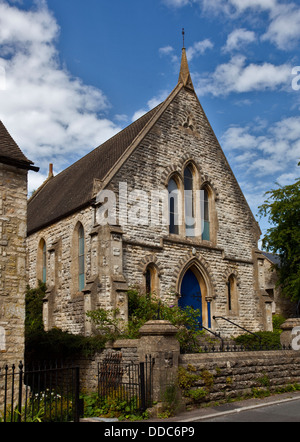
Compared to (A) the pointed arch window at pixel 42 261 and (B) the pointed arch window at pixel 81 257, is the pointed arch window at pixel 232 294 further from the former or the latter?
(A) the pointed arch window at pixel 42 261

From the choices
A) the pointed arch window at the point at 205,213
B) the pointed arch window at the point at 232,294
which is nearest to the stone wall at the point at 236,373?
the pointed arch window at the point at 232,294

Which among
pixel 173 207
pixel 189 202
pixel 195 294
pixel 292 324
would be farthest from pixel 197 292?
pixel 292 324

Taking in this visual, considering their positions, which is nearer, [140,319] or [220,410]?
[220,410]

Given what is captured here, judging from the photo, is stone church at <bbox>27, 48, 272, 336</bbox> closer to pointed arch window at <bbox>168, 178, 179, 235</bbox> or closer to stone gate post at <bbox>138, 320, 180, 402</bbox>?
pointed arch window at <bbox>168, 178, 179, 235</bbox>

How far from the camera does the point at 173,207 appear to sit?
65.4 ft

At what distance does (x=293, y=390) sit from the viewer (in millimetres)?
13414

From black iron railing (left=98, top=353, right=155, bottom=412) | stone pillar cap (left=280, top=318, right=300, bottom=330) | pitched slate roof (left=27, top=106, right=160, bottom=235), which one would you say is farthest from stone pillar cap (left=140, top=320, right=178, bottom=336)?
pitched slate roof (left=27, top=106, right=160, bottom=235)

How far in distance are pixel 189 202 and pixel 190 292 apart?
3766 millimetres

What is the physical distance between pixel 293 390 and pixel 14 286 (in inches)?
315

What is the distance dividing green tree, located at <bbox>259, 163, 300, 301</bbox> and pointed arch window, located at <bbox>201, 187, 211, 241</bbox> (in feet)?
16.1

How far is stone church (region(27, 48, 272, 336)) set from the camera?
17.4 m

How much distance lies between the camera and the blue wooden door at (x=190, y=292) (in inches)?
778

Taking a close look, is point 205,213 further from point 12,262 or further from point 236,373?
point 12,262
